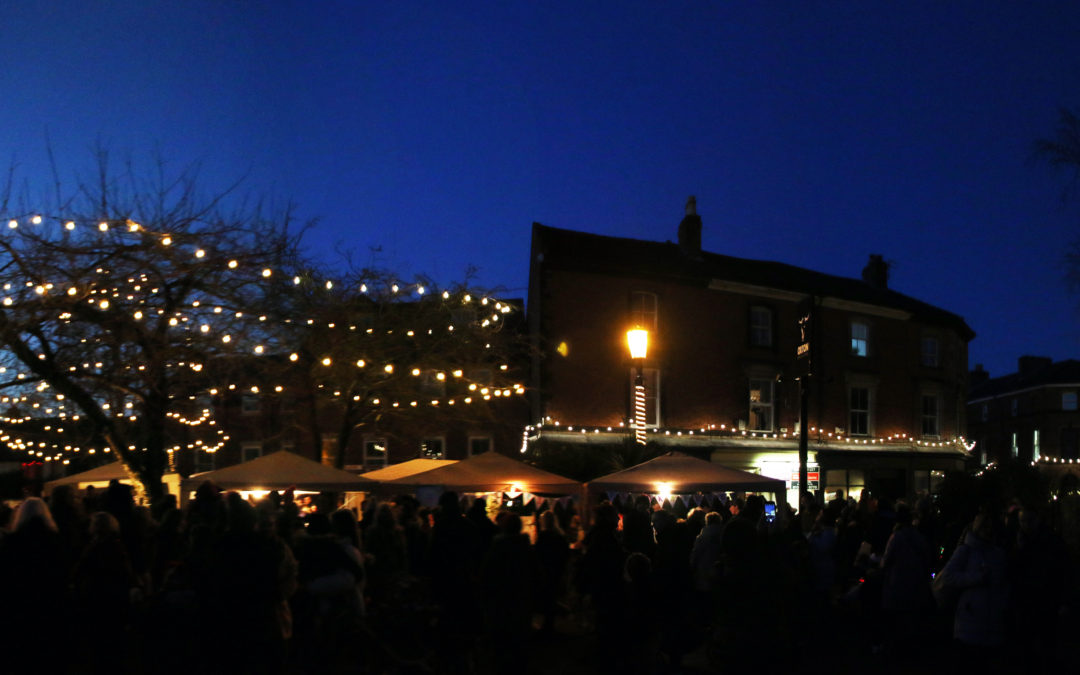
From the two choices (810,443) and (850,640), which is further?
(810,443)

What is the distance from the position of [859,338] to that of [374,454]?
60.2 ft

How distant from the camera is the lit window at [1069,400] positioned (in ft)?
181

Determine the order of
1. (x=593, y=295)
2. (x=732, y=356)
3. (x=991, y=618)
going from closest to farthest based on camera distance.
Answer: (x=991, y=618) → (x=593, y=295) → (x=732, y=356)

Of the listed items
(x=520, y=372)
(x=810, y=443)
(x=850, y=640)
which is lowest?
(x=850, y=640)

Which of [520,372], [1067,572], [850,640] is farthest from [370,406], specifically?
[1067,572]

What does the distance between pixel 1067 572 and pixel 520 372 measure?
21531 mm

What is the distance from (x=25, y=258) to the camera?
10383 mm

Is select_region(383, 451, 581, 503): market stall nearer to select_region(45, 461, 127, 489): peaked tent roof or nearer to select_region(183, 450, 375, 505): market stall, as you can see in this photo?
select_region(183, 450, 375, 505): market stall

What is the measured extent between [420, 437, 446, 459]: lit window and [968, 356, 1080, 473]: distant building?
1485 inches

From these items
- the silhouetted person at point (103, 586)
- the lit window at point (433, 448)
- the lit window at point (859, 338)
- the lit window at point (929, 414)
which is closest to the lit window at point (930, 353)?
the lit window at point (929, 414)

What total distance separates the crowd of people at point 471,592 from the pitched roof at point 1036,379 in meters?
52.5

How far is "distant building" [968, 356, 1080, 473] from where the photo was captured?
180ft

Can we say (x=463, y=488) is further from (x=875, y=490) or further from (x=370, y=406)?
(x=875, y=490)

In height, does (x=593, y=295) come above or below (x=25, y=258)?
above
